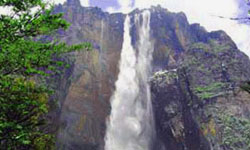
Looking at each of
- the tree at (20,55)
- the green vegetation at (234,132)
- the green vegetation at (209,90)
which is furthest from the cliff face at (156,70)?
the tree at (20,55)

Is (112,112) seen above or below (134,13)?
below

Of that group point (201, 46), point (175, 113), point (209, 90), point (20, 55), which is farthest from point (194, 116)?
point (20, 55)

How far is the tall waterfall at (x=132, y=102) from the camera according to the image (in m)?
61.3

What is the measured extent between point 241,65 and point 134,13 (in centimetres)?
3424

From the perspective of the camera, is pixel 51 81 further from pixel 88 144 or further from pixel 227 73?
pixel 227 73

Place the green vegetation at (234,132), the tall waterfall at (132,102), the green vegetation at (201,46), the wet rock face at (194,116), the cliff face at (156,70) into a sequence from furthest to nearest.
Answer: the green vegetation at (201,46), the tall waterfall at (132,102), the cliff face at (156,70), the wet rock face at (194,116), the green vegetation at (234,132)

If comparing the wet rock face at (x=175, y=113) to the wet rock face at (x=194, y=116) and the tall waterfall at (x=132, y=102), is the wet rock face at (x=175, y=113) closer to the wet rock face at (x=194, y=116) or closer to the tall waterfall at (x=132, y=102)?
the wet rock face at (x=194, y=116)

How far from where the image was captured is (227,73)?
6319 centimetres

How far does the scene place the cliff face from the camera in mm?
54219

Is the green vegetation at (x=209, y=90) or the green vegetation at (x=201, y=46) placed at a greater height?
the green vegetation at (x=201, y=46)

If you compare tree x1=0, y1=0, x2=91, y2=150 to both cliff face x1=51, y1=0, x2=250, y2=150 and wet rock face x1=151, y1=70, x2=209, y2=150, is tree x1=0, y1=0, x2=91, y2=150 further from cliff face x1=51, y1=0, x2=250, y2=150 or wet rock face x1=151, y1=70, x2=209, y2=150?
wet rock face x1=151, y1=70, x2=209, y2=150

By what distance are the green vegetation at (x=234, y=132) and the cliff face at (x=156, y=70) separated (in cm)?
249

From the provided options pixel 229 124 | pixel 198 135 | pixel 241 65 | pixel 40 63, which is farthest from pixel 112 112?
pixel 40 63

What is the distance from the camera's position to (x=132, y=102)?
66.8 metres
